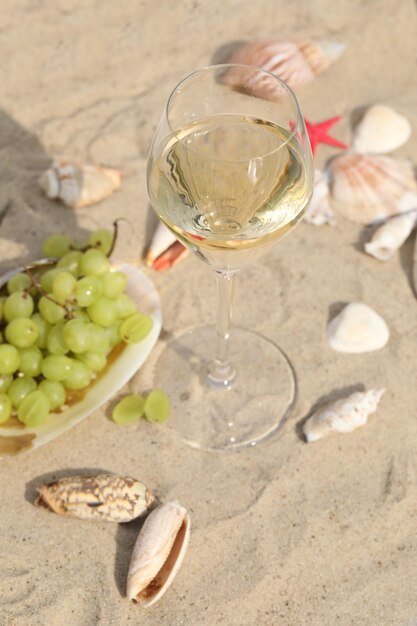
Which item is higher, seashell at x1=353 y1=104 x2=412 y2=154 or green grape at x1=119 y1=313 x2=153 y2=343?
seashell at x1=353 y1=104 x2=412 y2=154

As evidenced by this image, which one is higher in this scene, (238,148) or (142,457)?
(238,148)

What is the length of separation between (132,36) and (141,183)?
0.67m

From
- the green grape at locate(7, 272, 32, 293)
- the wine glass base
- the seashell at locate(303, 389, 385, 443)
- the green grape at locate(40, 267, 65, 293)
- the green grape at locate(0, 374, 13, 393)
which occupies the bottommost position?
the wine glass base

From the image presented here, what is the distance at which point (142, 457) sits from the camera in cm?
164

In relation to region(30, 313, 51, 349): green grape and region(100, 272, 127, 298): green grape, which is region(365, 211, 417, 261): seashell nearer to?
region(100, 272, 127, 298): green grape

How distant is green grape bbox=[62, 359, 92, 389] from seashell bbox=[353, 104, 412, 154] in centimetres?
116

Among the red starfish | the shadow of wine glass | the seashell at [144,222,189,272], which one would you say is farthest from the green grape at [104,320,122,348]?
the red starfish

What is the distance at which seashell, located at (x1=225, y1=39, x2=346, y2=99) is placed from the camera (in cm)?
241

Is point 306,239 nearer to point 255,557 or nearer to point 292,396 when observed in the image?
point 292,396

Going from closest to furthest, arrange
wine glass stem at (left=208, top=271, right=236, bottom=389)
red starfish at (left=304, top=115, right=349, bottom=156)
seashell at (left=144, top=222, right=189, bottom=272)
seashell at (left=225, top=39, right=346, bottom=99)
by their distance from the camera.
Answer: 1. wine glass stem at (left=208, top=271, right=236, bottom=389)
2. seashell at (left=144, top=222, right=189, bottom=272)
3. red starfish at (left=304, top=115, right=349, bottom=156)
4. seashell at (left=225, top=39, right=346, bottom=99)

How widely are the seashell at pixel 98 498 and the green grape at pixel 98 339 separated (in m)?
0.28

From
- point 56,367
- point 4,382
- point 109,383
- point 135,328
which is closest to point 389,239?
point 135,328

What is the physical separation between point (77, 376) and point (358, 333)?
677 millimetres

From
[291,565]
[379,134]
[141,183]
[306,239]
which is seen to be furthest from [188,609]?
[379,134]
